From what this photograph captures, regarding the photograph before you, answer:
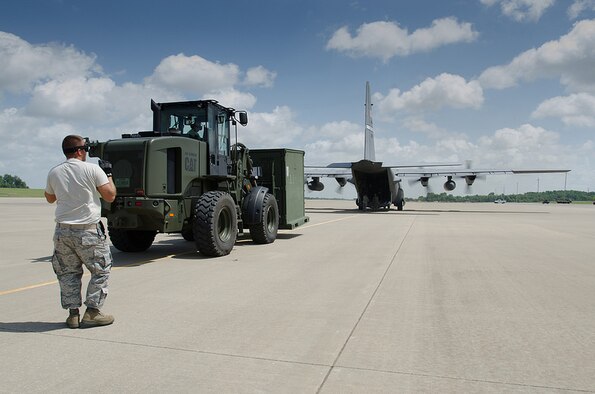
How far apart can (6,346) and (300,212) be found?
1016 centimetres

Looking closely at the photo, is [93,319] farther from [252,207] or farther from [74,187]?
[252,207]

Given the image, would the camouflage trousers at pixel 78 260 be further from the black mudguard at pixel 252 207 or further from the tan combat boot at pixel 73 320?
the black mudguard at pixel 252 207

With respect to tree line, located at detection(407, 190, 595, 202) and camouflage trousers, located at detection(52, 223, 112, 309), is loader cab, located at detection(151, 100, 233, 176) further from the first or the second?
tree line, located at detection(407, 190, 595, 202)

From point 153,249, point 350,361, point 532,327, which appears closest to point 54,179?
point 350,361

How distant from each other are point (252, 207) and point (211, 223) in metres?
2.23

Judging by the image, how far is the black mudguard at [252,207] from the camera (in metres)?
10.7

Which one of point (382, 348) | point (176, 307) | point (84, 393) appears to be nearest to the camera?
point (84, 393)

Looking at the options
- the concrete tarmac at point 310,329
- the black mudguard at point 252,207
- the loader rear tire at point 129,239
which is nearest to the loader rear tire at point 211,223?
the concrete tarmac at point 310,329

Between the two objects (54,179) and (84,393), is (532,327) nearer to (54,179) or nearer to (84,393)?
(84,393)

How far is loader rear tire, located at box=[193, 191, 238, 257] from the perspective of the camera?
865 cm

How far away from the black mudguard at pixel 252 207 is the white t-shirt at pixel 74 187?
6.46 metres

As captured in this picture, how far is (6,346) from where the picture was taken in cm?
378

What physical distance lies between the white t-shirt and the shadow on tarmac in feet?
3.45

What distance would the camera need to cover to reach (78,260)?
4.41m
